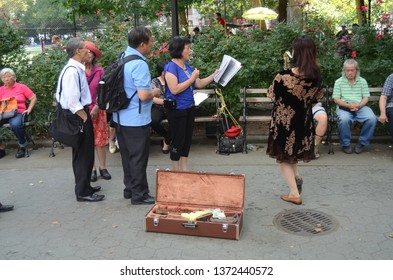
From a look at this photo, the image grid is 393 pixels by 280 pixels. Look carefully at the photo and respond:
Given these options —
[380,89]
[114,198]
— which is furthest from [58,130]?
[380,89]

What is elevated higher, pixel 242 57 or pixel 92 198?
pixel 242 57

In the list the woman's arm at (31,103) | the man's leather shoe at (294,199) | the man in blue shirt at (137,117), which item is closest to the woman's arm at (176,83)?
the man in blue shirt at (137,117)

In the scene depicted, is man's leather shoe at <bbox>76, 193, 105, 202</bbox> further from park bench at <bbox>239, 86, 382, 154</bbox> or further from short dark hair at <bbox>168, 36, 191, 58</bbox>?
park bench at <bbox>239, 86, 382, 154</bbox>

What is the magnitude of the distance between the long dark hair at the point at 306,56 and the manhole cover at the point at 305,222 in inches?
56.3

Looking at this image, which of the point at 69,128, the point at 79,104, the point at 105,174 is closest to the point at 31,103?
the point at 105,174

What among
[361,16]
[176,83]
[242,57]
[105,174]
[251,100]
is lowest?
[105,174]

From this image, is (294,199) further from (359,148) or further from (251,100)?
(251,100)

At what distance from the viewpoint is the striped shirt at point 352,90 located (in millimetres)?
6849

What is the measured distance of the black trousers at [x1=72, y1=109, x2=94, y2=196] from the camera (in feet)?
16.7

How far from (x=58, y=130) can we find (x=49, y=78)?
10.6ft

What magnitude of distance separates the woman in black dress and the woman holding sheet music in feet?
3.16

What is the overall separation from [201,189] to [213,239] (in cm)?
56

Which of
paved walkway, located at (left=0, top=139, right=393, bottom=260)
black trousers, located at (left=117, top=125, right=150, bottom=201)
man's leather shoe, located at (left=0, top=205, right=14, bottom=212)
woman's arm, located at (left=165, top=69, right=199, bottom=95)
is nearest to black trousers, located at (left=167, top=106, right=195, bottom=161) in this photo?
woman's arm, located at (left=165, top=69, right=199, bottom=95)

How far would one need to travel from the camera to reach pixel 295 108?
4703 millimetres
